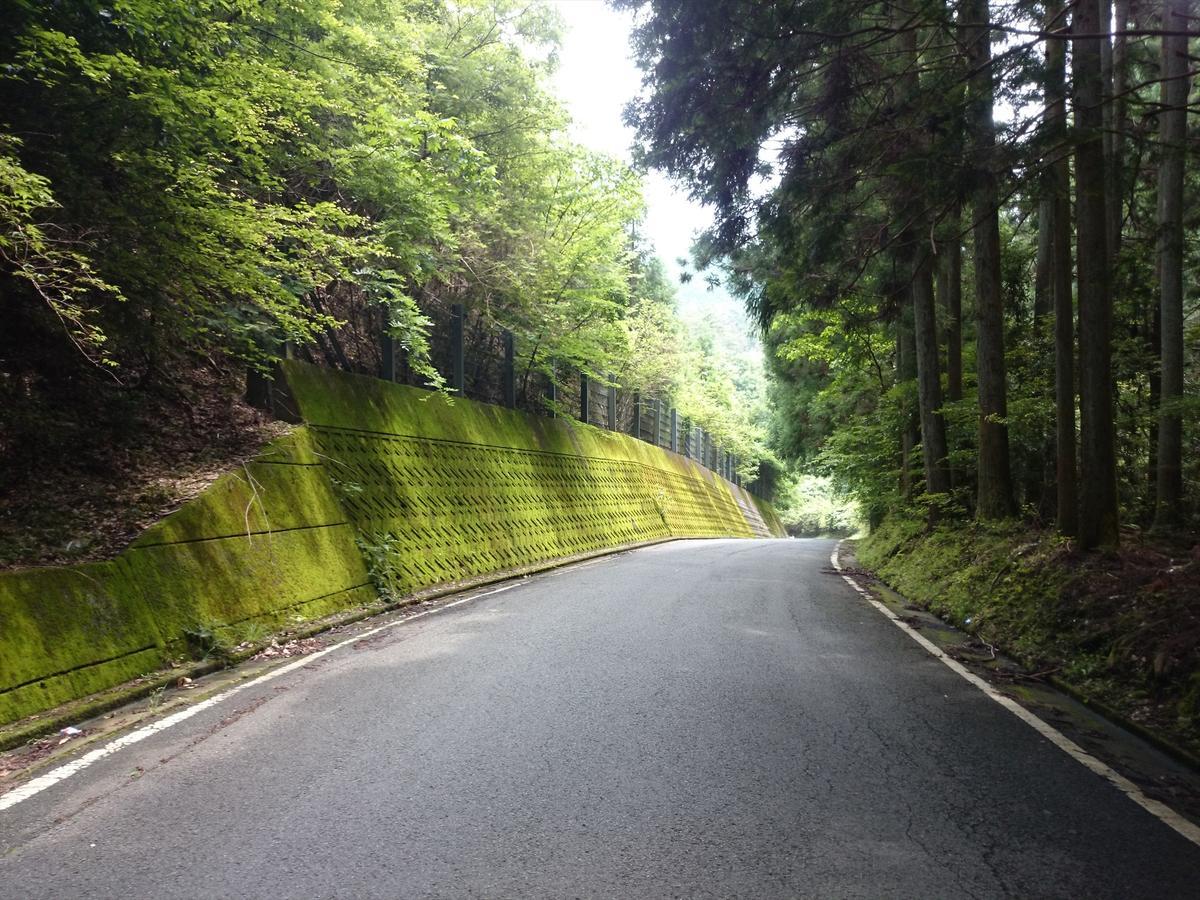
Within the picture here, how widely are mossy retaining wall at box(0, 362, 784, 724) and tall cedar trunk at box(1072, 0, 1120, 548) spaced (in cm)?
868

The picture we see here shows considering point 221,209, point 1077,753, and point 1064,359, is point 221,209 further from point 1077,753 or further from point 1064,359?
point 1064,359

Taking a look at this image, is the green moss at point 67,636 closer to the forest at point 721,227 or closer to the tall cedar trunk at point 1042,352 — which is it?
the forest at point 721,227

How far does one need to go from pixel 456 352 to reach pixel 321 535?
23.7 feet

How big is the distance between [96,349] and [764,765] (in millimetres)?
7963

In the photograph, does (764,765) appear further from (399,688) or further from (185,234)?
(185,234)

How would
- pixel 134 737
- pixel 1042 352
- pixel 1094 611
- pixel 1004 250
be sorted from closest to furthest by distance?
pixel 134 737, pixel 1094 611, pixel 1042 352, pixel 1004 250

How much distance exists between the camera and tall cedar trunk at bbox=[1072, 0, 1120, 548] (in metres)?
7.35

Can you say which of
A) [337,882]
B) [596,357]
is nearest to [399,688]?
[337,882]

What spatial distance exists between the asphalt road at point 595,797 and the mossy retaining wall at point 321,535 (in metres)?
1.25

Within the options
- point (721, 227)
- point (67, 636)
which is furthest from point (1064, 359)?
point (67, 636)

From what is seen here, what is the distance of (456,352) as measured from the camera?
52.1 feet

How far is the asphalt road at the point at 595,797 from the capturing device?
117 inches

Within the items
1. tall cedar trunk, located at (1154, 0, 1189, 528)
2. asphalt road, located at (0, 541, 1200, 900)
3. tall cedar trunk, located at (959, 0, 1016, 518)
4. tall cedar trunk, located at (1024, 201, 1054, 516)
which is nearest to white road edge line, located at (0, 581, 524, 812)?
asphalt road, located at (0, 541, 1200, 900)

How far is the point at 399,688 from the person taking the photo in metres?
5.65
